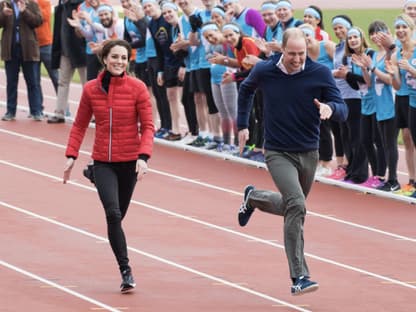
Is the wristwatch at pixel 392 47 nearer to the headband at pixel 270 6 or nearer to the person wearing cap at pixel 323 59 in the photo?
the person wearing cap at pixel 323 59

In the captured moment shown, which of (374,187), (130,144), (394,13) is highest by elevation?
(130,144)

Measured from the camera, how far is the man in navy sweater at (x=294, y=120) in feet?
36.4

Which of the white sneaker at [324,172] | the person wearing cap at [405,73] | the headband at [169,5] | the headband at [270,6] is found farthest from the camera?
the headband at [169,5]

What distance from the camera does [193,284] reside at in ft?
39.5

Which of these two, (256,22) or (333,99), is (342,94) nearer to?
(256,22)

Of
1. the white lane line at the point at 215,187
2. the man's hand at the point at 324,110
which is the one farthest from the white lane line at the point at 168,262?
the white lane line at the point at 215,187

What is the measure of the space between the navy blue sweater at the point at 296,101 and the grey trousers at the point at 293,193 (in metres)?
0.08

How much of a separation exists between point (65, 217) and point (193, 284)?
3704mm

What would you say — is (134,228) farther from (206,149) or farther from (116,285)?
(206,149)

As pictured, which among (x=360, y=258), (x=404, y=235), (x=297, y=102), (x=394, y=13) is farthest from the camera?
(x=394, y=13)

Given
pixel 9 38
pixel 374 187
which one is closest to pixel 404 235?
pixel 374 187

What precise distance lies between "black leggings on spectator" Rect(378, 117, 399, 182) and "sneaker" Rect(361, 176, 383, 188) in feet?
0.95

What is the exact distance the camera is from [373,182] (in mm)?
17500

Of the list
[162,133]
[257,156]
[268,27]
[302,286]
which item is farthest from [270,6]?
[302,286]
